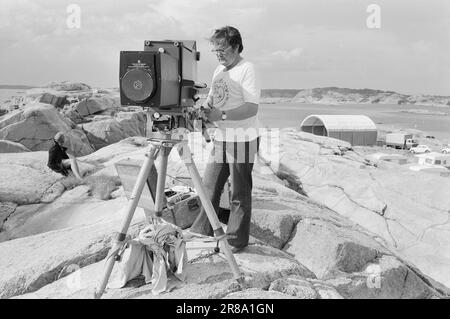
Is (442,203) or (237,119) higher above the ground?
(237,119)

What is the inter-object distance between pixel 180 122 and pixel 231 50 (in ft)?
2.96

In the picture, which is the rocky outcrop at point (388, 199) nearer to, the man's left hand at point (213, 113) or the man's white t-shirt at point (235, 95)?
the man's white t-shirt at point (235, 95)

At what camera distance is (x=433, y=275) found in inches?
436

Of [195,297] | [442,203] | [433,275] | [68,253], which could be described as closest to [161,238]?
[195,297]

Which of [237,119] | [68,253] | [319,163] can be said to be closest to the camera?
[237,119]

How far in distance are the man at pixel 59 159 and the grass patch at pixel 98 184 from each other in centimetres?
21

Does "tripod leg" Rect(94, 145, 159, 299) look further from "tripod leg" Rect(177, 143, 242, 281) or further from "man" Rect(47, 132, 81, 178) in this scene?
"man" Rect(47, 132, 81, 178)

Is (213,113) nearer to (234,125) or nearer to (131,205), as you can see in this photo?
(234,125)

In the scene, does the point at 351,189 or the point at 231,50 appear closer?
the point at 231,50

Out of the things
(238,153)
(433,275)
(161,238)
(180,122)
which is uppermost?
(180,122)

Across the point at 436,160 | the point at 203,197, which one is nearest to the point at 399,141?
the point at 436,160

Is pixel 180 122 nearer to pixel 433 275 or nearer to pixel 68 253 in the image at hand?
pixel 68 253

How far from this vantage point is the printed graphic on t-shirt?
4344 millimetres

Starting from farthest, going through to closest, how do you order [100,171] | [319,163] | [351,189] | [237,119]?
1. [319,163]
2. [351,189]
3. [100,171]
4. [237,119]
